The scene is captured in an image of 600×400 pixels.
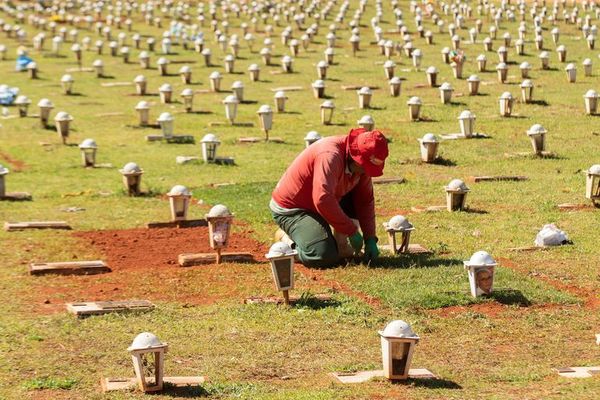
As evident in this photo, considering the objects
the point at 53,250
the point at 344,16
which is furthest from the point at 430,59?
the point at 53,250

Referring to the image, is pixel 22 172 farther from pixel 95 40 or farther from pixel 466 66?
pixel 95 40

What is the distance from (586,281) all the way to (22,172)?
11280 millimetres

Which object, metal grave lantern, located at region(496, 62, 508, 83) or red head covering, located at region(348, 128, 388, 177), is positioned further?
metal grave lantern, located at region(496, 62, 508, 83)

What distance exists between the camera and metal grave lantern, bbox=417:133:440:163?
19734mm

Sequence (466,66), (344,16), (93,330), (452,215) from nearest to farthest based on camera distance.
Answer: (93,330) → (452,215) → (466,66) → (344,16)

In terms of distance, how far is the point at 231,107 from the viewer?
25016 millimetres

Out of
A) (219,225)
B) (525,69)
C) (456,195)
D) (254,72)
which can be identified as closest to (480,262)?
(219,225)

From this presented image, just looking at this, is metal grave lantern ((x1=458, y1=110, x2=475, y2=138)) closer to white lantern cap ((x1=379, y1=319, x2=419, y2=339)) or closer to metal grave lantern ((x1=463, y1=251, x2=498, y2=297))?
metal grave lantern ((x1=463, y1=251, x2=498, y2=297))

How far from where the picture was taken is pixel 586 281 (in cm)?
1177

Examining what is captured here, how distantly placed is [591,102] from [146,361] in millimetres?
17470

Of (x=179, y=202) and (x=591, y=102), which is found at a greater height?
(x=179, y=202)

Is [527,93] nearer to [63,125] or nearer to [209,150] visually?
[209,150]

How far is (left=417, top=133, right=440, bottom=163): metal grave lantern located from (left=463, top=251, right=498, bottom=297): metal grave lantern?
882 cm

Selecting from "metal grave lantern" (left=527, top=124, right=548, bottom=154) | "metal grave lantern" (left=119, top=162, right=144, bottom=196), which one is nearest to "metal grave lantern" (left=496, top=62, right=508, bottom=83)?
"metal grave lantern" (left=527, top=124, right=548, bottom=154)
